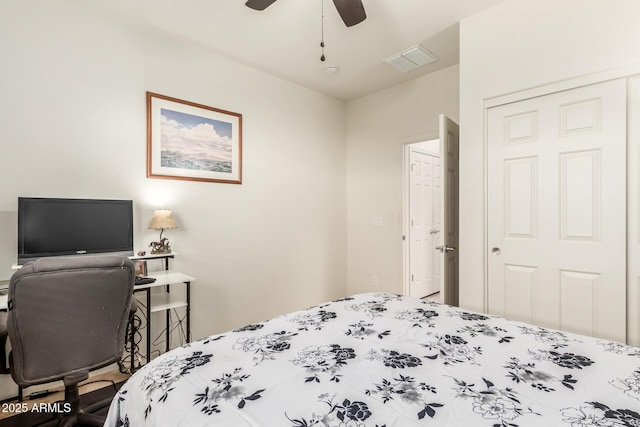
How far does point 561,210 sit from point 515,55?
1.16 meters

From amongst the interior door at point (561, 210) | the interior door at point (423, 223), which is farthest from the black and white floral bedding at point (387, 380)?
the interior door at point (423, 223)

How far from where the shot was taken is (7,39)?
85.2 inches

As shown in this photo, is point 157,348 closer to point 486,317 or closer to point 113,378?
point 113,378

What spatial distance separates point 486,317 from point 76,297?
2.06 metres

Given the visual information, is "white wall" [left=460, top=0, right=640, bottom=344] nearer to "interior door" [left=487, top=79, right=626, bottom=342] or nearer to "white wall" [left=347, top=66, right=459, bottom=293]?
"interior door" [left=487, top=79, right=626, bottom=342]

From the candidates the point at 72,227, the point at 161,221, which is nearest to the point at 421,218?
the point at 161,221

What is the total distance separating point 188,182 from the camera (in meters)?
2.99

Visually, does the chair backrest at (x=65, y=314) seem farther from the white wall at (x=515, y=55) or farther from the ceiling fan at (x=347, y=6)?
the white wall at (x=515, y=55)

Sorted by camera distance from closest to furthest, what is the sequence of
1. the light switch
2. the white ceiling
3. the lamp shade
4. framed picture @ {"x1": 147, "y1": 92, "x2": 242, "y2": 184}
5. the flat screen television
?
the flat screen television < the white ceiling < the lamp shade < framed picture @ {"x1": 147, "y1": 92, "x2": 242, "y2": 184} < the light switch

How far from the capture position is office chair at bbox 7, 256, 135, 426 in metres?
1.48

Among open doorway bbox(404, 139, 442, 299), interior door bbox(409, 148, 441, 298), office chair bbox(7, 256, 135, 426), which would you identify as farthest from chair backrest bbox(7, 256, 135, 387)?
interior door bbox(409, 148, 441, 298)

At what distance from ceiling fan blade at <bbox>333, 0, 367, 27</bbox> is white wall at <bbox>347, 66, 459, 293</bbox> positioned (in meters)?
1.72

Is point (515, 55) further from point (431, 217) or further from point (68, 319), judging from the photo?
point (68, 319)

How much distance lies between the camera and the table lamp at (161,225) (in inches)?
103
